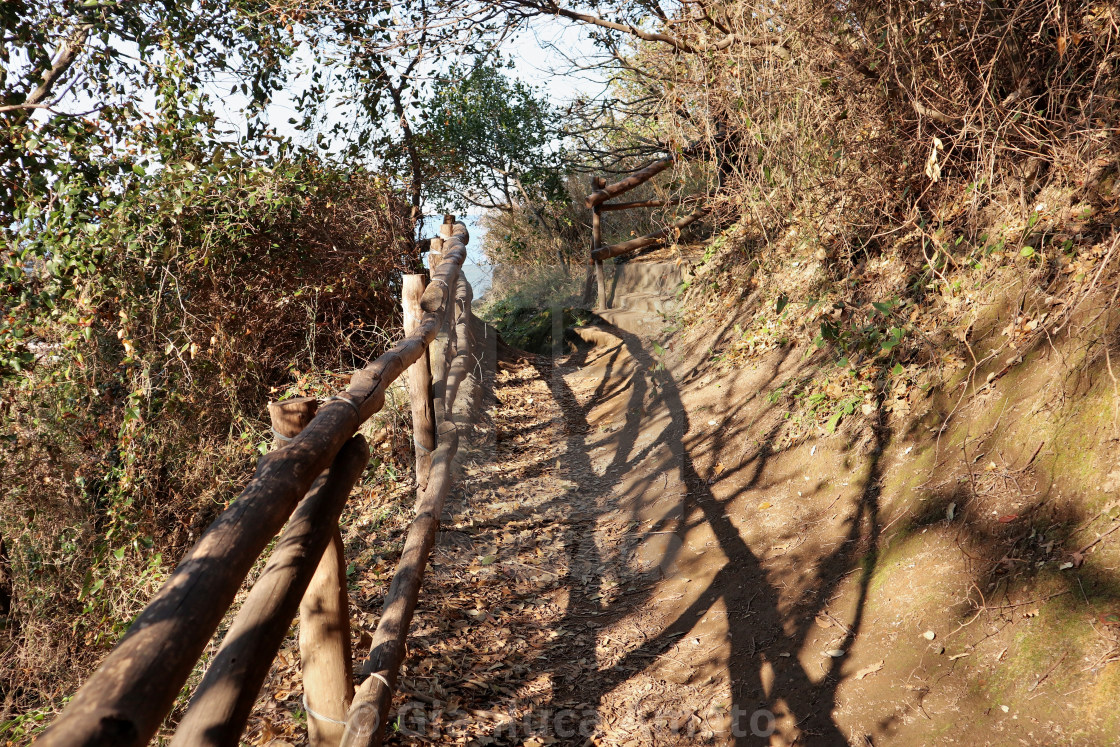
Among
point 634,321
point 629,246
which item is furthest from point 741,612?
point 629,246

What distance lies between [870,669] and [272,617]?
8.69 feet

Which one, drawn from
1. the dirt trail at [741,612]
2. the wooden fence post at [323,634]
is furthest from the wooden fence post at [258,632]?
the dirt trail at [741,612]

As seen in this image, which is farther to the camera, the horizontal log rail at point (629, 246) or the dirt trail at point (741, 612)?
the horizontal log rail at point (629, 246)

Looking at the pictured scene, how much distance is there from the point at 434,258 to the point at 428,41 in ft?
7.66

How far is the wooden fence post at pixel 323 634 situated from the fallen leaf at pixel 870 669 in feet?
7.26

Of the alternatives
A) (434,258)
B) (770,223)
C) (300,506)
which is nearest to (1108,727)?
(300,506)

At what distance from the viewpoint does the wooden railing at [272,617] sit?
100 cm

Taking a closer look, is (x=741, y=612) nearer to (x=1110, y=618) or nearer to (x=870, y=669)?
(x=870, y=669)

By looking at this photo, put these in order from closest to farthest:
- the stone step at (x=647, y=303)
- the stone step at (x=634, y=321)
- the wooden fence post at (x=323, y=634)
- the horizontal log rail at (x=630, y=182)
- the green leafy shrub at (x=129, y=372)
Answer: the wooden fence post at (x=323, y=634)
the green leafy shrub at (x=129, y=372)
the horizontal log rail at (x=630, y=182)
the stone step at (x=634, y=321)
the stone step at (x=647, y=303)

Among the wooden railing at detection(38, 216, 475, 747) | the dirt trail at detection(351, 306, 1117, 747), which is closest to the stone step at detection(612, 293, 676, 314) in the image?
the dirt trail at detection(351, 306, 1117, 747)

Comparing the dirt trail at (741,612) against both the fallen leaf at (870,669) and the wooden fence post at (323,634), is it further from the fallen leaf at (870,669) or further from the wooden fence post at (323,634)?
the wooden fence post at (323,634)

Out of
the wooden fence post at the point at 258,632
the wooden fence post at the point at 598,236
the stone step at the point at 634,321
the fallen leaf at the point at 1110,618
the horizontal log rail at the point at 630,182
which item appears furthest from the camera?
the wooden fence post at the point at 598,236

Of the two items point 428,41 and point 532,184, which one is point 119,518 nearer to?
point 428,41

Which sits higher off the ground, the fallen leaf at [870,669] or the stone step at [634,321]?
the stone step at [634,321]
